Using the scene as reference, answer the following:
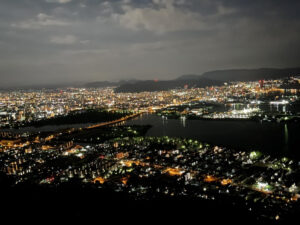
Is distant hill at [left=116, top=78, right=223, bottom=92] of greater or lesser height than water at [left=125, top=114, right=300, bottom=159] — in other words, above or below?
above

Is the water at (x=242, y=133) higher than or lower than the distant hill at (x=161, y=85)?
lower

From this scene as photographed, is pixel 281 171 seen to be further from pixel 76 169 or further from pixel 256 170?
pixel 76 169

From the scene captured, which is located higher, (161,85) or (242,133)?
(161,85)

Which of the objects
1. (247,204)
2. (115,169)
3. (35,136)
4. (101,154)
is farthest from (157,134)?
(247,204)

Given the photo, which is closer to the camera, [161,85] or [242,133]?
[242,133]

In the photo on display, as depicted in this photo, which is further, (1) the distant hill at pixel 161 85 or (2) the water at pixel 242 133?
(1) the distant hill at pixel 161 85

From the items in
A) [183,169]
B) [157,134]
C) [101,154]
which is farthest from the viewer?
[157,134]

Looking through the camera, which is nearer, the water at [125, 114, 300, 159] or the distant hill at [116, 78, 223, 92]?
the water at [125, 114, 300, 159]

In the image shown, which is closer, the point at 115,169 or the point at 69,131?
the point at 115,169
